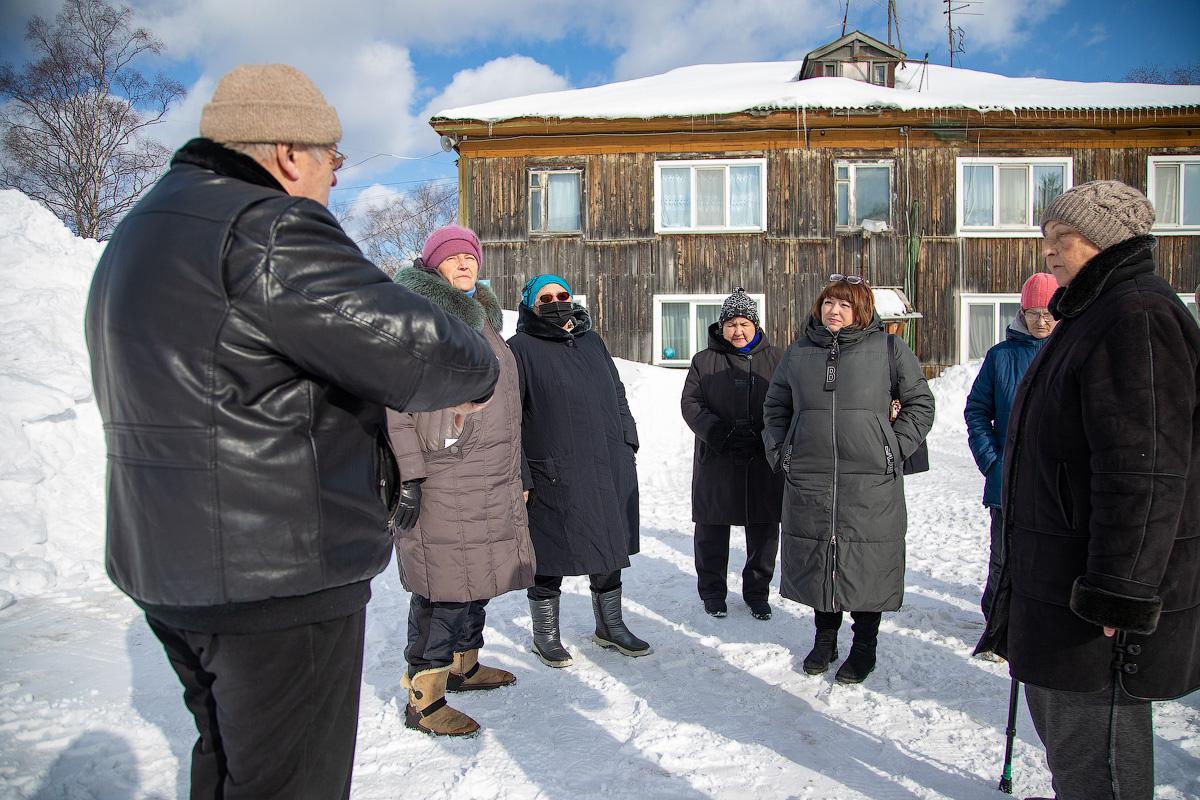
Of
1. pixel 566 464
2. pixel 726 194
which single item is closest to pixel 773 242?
pixel 726 194

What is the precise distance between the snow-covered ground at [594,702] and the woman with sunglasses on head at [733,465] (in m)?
0.27

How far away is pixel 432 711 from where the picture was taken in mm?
3195

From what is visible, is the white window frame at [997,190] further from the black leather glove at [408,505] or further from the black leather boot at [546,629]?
the black leather glove at [408,505]

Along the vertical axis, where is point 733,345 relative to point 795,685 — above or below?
above

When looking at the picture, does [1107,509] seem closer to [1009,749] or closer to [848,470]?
[1009,749]

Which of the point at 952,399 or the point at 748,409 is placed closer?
the point at 748,409

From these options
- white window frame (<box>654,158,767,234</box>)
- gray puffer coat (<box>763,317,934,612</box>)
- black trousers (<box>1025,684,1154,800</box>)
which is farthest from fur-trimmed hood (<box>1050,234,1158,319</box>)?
white window frame (<box>654,158,767,234</box>)

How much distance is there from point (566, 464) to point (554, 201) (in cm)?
1220

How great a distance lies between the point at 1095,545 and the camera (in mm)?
1958

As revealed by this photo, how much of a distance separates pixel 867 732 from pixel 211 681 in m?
2.64

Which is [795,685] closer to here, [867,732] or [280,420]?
[867,732]

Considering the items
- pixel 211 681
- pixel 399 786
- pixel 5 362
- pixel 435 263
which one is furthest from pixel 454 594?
pixel 5 362

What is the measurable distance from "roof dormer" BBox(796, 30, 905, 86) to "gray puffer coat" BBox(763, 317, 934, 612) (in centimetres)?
1694

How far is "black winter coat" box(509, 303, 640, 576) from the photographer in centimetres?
393
